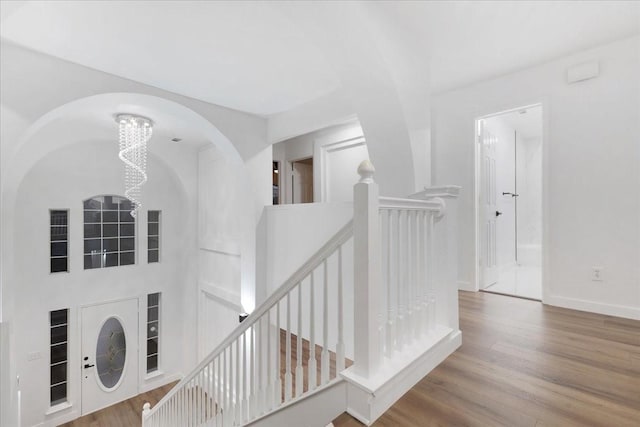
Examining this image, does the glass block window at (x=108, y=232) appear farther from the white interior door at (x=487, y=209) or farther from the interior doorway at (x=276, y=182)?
the white interior door at (x=487, y=209)

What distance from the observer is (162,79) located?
110 inches

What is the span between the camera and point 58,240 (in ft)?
14.1

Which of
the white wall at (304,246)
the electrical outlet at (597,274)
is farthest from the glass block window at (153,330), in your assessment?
the electrical outlet at (597,274)

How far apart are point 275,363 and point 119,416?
441cm

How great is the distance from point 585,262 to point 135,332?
6.10 metres

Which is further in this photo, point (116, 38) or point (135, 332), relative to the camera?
point (135, 332)

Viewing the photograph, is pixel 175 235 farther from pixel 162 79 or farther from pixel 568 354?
pixel 568 354

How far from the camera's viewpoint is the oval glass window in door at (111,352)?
465cm

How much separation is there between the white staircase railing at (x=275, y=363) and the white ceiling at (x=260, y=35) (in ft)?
5.35

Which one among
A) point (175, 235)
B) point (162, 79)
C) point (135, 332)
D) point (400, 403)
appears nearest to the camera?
point (400, 403)

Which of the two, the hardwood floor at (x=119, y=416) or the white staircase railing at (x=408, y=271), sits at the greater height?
the white staircase railing at (x=408, y=271)

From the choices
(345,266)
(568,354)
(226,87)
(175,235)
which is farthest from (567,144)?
(175,235)

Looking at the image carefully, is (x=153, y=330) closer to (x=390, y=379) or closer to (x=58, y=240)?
(x=58, y=240)

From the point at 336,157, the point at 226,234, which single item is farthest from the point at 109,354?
the point at 336,157
